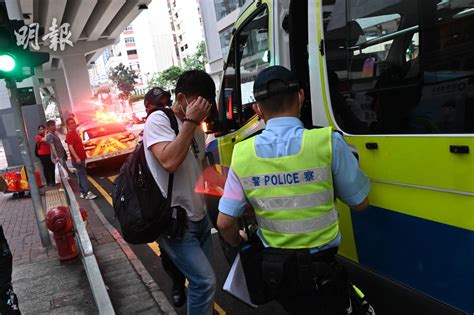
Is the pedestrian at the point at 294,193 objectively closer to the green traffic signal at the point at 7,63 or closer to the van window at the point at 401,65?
the van window at the point at 401,65

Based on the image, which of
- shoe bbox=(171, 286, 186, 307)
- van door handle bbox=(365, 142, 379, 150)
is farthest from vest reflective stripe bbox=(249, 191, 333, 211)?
shoe bbox=(171, 286, 186, 307)

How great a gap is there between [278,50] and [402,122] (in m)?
1.26

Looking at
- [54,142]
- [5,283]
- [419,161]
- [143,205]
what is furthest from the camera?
[54,142]

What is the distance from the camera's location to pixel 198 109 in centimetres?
219

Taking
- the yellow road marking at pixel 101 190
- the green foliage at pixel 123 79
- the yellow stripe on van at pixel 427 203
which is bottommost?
the yellow road marking at pixel 101 190

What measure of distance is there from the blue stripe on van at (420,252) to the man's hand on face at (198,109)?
3.65 ft

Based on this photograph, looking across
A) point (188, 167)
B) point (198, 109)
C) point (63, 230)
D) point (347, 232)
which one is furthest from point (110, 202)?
point (198, 109)

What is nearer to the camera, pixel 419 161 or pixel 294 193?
pixel 294 193

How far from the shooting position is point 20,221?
775 cm

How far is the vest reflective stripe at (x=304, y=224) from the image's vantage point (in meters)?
1.71

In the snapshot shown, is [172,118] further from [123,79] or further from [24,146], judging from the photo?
[123,79]

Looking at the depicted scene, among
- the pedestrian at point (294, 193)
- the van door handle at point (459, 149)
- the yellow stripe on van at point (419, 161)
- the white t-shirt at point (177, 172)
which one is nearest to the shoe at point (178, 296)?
the white t-shirt at point (177, 172)

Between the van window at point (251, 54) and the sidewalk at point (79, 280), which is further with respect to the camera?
the sidewalk at point (79, 280)

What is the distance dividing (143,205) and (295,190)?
972 mm
